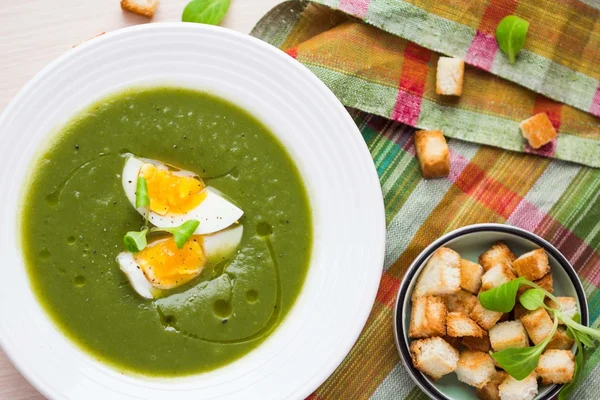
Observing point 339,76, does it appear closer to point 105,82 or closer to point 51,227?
point 105,82

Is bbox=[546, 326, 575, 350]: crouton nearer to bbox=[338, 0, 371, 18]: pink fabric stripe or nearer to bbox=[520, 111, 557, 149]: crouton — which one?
bbox=[520, 111, 557, 149]: crouton

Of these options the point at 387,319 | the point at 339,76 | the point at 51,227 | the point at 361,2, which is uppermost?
the point at 361,2

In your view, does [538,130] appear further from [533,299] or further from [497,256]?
[533,299]

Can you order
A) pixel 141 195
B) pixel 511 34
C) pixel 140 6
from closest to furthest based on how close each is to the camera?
1. pixel 141 195
2. pixel 140 6
3. pixel 511 34

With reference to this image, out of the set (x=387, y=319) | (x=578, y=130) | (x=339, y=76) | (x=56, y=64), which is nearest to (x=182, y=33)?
(x=56, y=64)

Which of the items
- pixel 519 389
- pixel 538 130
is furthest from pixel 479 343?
pixel 538 130

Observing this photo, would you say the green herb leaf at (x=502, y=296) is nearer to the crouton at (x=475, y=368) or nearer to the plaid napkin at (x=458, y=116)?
the crouton at (x=475, y=368)
